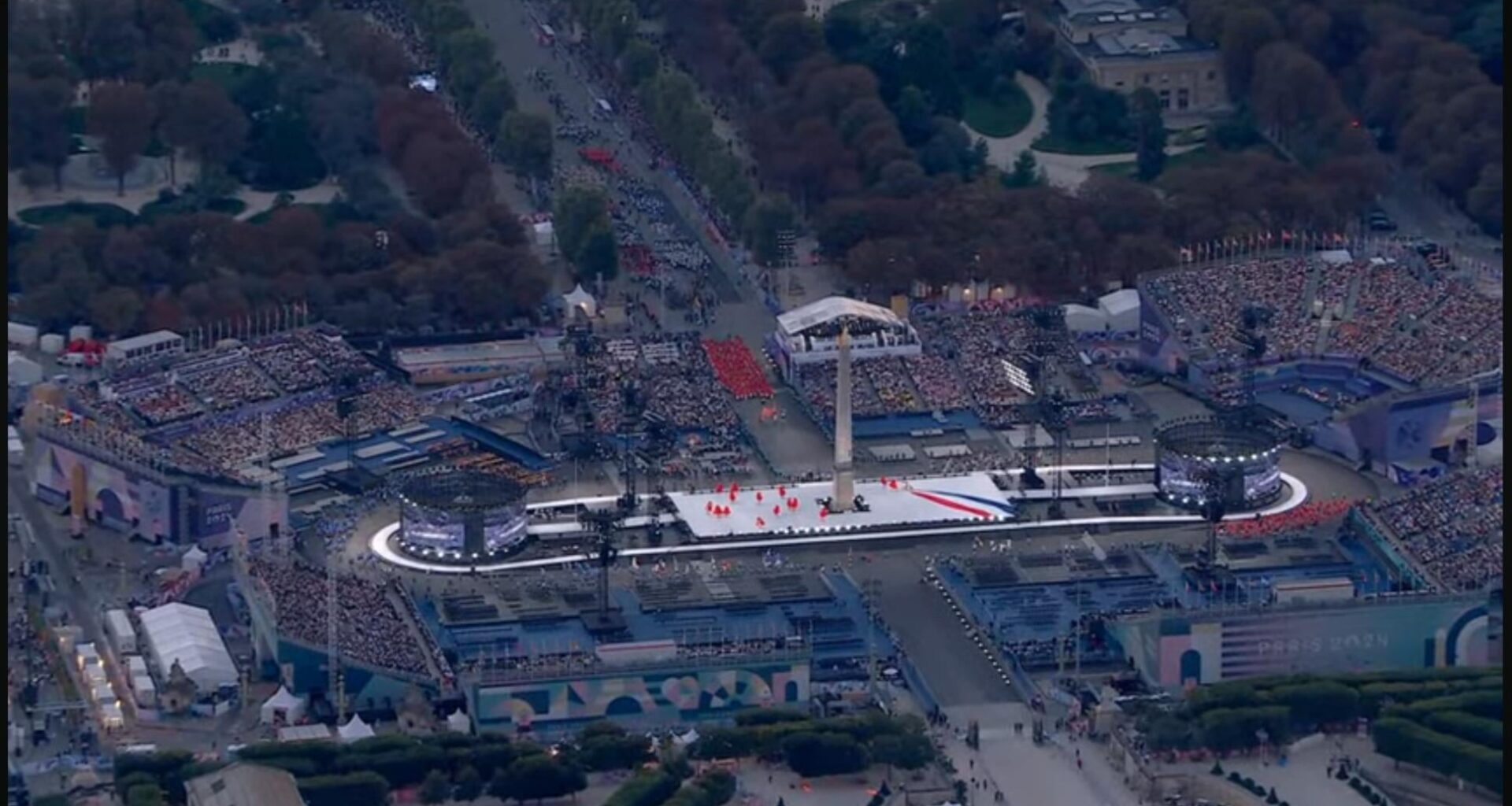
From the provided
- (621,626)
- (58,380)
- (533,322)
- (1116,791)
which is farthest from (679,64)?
(1116,791)

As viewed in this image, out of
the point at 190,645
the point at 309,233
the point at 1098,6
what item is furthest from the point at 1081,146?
the point at 190,645

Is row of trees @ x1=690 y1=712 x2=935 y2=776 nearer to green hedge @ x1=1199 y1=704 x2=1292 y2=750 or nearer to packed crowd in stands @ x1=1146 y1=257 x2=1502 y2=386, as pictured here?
green hedge @ x1=1199 y1=704 x2=1292 y2=750

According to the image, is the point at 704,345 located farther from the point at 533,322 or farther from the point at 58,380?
the point at 58,380

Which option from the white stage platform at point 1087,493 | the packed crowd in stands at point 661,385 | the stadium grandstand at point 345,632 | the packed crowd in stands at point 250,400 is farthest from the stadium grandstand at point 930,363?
the stadium grandstand at point 345,632

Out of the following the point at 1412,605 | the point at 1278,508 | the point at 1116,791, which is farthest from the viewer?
the point at 1278,508

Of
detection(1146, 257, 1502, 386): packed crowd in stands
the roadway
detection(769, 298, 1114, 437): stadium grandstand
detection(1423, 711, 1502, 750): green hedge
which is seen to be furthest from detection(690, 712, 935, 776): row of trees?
the roadway
